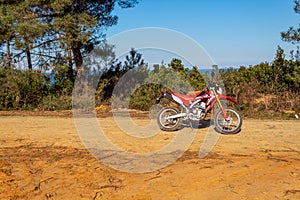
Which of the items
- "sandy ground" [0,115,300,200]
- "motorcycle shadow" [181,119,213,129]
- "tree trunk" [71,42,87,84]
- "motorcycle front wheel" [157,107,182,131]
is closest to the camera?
"sandy ground" [0,115,300,200]

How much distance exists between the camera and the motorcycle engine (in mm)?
6871

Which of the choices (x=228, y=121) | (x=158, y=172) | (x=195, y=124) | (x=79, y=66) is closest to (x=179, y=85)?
(x=195, y=124)

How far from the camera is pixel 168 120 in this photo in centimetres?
705

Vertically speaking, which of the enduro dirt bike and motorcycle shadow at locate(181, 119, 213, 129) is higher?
the enduro dirt bike

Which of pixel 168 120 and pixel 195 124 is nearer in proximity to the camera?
pixel 168 120

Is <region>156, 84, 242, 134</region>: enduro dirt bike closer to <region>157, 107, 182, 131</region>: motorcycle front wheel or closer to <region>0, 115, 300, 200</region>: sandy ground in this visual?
<region>157, 107, 182, 131</region>: motorcycle front wheel

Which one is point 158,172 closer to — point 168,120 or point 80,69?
point 168,120

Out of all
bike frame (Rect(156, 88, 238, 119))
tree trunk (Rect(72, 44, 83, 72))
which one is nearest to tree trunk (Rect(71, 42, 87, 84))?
tree trunk (Rect(72, 44, 83, 72))

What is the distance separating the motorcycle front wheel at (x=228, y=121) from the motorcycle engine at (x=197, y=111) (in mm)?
284

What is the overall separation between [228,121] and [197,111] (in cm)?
64

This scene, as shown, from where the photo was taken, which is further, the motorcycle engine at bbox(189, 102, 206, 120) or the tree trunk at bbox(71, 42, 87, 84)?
the tree trunk at bbox(71, 42, 87, 84)

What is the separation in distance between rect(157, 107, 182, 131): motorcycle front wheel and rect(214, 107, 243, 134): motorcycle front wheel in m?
0.77

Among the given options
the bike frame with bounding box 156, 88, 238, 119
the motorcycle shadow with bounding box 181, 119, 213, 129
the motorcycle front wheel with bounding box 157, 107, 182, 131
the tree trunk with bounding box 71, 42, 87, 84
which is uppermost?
the tree trunk with bounding box 71, 42, 87, 84

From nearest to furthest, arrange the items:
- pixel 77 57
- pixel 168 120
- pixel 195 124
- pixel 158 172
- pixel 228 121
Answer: pixel 158 172
pixel 228 121
pixel 168 120
pixel 195 124
pixel 77 57
